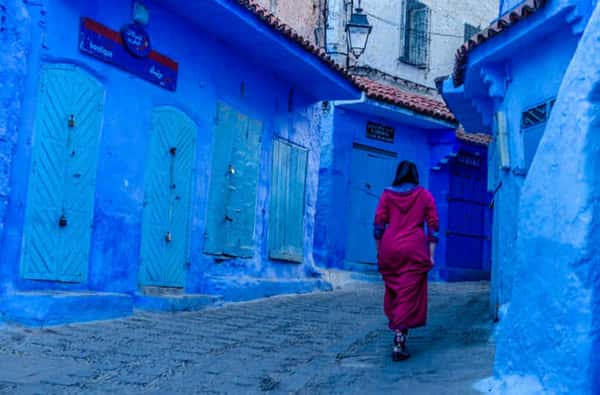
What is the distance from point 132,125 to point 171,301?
2.02 m

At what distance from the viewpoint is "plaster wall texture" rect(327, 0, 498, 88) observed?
17328mm

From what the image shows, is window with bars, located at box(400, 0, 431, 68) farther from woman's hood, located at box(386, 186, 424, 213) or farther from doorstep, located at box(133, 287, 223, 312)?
woman's hood, located at box(386, 186, 424, 213)

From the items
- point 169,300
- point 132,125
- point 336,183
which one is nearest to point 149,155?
point 132,125

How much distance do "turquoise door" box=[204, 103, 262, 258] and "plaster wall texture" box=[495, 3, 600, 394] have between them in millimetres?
6351

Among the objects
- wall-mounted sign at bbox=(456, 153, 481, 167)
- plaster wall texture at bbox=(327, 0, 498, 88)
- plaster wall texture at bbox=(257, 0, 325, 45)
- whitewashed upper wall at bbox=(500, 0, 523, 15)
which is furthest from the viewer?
wall-mounted sign at bbox=(456, 153, 481, 167)

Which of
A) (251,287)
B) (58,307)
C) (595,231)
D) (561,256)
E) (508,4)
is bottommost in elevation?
(58,307)

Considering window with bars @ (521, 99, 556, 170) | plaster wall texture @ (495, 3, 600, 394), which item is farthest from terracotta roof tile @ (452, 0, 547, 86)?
plaster wall texture @ (495, 3, 600, 394)

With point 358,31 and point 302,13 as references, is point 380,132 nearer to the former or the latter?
point 358,31

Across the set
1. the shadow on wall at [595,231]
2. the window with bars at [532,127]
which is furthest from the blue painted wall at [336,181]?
the shadow on wall at [595,231]

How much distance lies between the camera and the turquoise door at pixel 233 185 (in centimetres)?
1095

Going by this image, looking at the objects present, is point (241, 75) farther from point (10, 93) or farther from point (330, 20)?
point (330, 20)

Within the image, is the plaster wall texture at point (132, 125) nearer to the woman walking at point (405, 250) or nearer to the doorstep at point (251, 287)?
the doorstep at point (251, 287)

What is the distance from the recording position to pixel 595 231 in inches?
177

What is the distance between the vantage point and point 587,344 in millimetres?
4340
